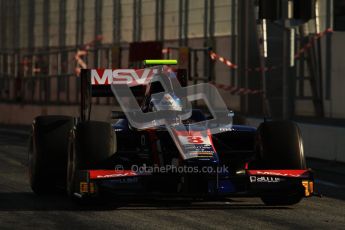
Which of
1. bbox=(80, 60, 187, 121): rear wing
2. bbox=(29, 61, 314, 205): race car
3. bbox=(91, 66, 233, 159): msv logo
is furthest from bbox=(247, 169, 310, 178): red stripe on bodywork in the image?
bbox=(80, 60, 187, 121): rear wing

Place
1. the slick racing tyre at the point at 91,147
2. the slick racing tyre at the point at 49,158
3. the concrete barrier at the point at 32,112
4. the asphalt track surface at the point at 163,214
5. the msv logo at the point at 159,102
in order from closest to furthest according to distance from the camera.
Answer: the asphalt track surface at the point at 163,214, the slick racing tyre at the point at 91,147, the msv logo at the point at 159,102, the slick racing tyre at the point at 49,158, the concrete barrier at the point at 32,112

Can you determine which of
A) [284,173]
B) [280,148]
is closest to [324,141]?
[280,148]

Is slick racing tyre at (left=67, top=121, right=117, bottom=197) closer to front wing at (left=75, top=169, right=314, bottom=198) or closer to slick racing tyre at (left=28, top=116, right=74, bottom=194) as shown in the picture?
Answer: front wing at (left=75, top=169, right=314, bottom=198)

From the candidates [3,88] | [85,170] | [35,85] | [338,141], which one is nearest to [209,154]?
[85,170]

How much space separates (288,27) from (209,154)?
10.3 meters

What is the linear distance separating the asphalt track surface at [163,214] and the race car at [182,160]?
0.22 m

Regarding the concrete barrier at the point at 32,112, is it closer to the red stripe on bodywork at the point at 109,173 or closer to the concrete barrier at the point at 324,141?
the concrete barrier at the point at 324,141

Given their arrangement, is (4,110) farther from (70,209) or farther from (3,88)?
(70,209)

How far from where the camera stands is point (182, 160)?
Result: 1127 centimetres

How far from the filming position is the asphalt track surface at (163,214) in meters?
10.2

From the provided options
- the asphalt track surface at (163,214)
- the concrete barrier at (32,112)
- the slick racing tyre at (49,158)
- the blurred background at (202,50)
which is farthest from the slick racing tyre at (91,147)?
the concrete barrier at (32,112)

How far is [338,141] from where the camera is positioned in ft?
64.2

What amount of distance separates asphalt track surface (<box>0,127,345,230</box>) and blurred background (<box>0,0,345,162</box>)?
801 centimetres

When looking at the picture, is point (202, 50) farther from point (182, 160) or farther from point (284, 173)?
point (182, 160)
